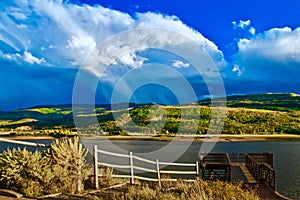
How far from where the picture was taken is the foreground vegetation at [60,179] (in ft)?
29.9

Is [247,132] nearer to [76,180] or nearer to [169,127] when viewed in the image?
[169,127]

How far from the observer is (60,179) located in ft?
34.4

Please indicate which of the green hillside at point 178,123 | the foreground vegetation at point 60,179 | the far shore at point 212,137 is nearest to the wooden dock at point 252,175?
the foreground vegetation at point 60,179

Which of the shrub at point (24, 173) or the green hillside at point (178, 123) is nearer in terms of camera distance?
the shrub at point (24, 173)

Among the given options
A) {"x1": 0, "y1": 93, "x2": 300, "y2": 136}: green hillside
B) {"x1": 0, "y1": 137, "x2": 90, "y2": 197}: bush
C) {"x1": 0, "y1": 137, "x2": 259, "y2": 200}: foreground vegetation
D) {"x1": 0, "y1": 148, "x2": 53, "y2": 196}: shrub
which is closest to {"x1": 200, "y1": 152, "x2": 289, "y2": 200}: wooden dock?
{"x1": 0, "y1": 137, "x2": 259, "y2": 200}: foreground vegetation

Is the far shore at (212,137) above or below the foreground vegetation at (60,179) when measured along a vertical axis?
above

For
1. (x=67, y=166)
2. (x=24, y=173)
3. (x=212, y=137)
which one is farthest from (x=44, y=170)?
(x=212, y=137)

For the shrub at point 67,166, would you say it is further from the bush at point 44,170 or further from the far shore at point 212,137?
the far shore at point 212,137

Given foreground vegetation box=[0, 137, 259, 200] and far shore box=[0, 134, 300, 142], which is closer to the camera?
foreground vegetation box=[0, 137, 259, 200]

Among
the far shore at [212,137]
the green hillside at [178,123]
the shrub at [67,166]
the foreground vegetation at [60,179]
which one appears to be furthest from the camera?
the green hillside at [178,123]

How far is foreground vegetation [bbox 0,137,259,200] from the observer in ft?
29.9

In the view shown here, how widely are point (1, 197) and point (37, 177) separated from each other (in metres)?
1.30

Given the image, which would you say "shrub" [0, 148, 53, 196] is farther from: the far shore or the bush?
the far shore

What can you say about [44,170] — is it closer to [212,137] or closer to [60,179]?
[60,179]
